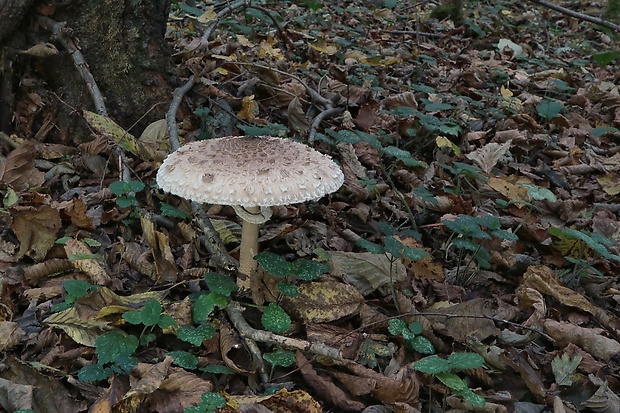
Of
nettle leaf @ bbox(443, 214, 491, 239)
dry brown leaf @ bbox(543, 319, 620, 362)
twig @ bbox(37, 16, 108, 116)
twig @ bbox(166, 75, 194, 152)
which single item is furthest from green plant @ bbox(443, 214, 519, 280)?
twig @ bbox(37, 16, 108, 116)

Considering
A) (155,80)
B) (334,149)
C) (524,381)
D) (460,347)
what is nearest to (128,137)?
(155,80)

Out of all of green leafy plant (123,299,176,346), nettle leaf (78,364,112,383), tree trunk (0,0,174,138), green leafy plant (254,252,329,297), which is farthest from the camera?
tree trunk (0,0,174,138)

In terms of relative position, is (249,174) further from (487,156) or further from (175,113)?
(487,156)

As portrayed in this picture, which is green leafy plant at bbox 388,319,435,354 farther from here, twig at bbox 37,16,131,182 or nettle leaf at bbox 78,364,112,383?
twig at bbox 37,16,131,182

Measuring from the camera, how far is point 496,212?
367 cm

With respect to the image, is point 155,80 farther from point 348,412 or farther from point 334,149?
point 348,412

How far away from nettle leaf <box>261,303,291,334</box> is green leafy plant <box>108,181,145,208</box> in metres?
1.04

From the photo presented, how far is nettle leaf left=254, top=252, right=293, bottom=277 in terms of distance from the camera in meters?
2.37

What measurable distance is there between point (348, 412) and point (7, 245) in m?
1.90

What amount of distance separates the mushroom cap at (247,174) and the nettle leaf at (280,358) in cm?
64

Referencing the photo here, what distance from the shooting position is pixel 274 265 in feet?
7.86

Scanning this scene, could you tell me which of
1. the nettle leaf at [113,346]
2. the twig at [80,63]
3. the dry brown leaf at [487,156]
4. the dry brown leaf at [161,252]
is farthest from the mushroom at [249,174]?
the dry brown leaf at [487,156]

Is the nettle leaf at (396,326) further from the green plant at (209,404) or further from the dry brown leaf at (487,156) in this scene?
the dry brown leaf at (487,156)

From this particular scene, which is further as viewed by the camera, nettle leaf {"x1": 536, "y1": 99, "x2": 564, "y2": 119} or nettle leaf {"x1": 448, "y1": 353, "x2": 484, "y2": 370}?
nettle leaf {"x1": 536, "y1": 99, "x2": 564, "y2": 119}
